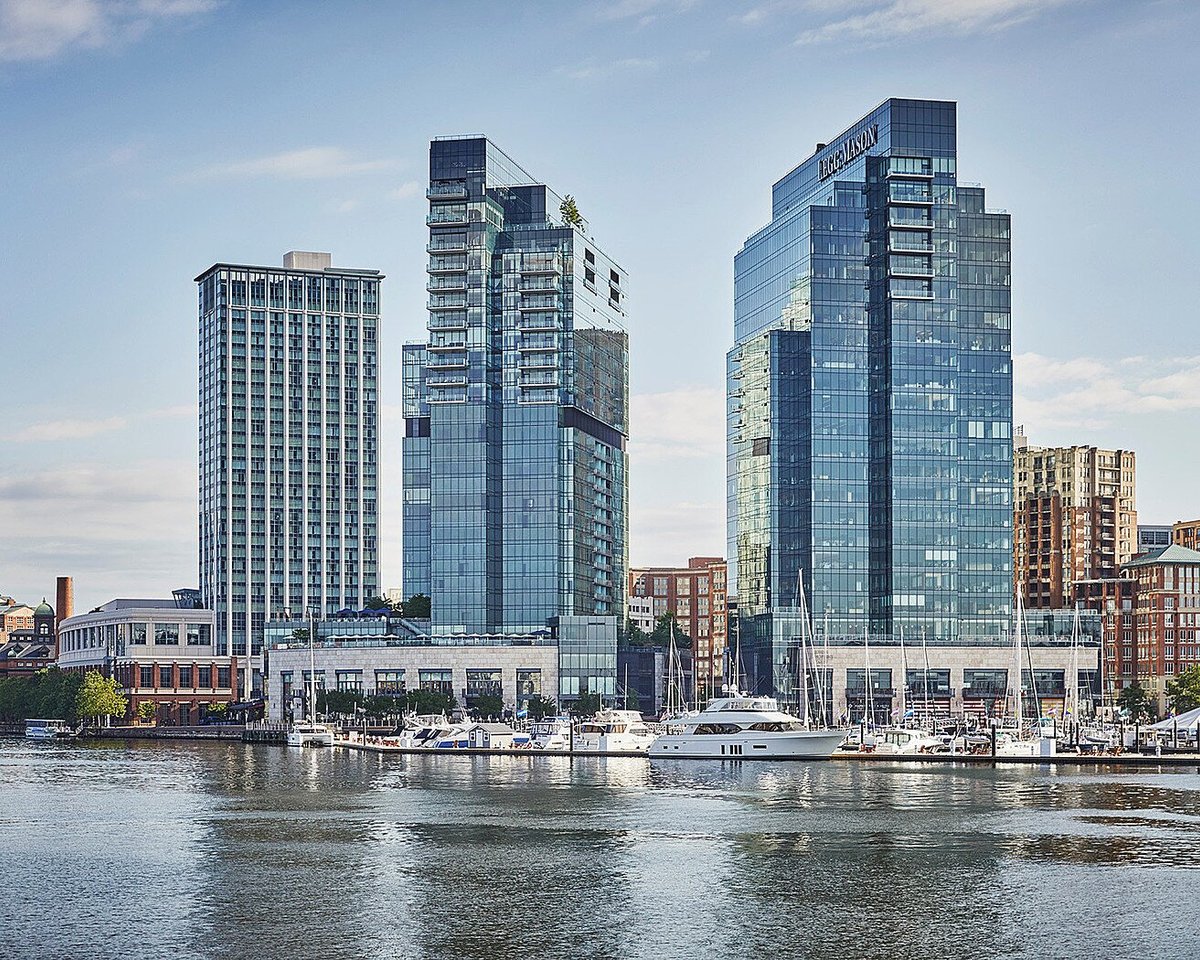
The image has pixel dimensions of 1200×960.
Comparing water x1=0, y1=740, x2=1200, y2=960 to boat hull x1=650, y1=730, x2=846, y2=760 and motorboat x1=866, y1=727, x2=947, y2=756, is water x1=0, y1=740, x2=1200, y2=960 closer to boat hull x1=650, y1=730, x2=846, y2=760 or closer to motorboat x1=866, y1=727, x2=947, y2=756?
boat hull x1=650, y1=730, x2=846, y2=760

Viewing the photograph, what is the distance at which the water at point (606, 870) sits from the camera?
241 ft

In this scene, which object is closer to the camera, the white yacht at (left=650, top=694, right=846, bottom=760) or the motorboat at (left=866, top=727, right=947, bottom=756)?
the white yacht at (left=650, top=694, right=846, bottom=760)

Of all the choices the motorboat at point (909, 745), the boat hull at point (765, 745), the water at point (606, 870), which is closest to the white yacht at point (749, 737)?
the boat hull at point (765, 745)

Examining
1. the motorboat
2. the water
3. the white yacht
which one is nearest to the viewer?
the water

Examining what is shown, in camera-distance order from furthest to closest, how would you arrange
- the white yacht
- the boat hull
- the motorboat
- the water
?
the motorboat → the white yacht → the boat hull → the water

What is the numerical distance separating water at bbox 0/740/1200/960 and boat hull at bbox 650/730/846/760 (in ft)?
101

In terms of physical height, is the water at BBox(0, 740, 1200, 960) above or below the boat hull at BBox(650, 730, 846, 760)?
above

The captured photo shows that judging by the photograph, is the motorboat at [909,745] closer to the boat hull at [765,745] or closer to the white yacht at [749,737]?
the white yacht at [749,737]

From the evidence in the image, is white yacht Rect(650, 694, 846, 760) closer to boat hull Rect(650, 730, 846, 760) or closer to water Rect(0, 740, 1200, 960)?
boat hull Rect(650, 730, 846, 760)

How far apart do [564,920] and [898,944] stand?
1545 cm

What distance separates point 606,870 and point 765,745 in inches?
3740

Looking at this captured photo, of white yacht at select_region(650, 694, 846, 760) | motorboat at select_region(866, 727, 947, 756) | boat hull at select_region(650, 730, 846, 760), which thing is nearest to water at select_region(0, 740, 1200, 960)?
boat hull at select_region(650, 730, 846, 760)

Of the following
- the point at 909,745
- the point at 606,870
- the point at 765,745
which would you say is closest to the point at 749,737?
the point at 765,745

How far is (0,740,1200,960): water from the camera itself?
2894 inches
